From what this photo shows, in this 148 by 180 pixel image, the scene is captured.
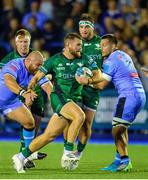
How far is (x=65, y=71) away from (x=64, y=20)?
29.5ft

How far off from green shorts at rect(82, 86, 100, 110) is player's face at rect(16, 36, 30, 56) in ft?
3.88

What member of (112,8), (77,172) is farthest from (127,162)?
(112,8)

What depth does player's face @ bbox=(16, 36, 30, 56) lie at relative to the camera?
12641 mm

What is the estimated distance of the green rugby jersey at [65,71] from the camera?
11.8 meters

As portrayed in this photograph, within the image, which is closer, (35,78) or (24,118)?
(35,78)

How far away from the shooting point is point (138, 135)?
18.8 metres

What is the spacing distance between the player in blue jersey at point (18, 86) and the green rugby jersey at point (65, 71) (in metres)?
0.39

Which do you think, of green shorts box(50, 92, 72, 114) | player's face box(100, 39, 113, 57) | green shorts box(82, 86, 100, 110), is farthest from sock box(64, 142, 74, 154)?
green shorts box(82, 86, 100, 110)

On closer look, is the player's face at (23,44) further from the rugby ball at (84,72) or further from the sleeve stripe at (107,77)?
the sleeve stripe at (107,77)

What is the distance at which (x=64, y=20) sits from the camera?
20.6 meters

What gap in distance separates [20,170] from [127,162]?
5.39 ft

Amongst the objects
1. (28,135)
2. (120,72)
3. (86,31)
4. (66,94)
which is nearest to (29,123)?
(28,135)

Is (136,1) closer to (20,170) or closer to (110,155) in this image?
(110,155)

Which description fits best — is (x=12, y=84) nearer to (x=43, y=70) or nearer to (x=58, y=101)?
(x=43, y=70)
